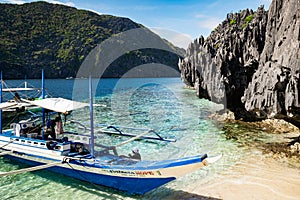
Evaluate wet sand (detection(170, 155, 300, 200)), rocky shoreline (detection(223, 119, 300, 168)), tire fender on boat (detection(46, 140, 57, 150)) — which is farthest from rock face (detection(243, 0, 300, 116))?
tire fender on boat (detection(46, 140, 57, 150))

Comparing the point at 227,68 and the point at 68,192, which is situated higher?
the point at 227,68

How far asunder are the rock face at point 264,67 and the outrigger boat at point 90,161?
→ 9.35m

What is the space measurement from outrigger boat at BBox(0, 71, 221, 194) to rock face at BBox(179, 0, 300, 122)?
9.35m

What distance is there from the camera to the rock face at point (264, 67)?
15.9 m

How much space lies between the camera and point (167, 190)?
1273 cm

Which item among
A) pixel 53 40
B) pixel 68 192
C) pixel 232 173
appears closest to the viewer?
pixel 68 192

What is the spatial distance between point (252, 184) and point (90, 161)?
333 inches

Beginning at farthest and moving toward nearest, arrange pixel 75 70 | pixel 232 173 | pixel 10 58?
1. pixel 75 70
2. pixel 10 58
3. pixel 232 173

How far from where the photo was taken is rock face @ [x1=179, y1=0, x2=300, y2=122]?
15859 mm

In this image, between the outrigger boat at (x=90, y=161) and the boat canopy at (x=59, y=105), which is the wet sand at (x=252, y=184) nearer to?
the outrigger boat at (x=90, y=161)

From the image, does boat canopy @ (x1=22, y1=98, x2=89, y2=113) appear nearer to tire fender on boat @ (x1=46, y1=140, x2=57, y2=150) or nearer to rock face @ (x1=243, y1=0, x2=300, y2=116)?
tire fender on boat @ (x1=46, y1=140, x2=57, y2=150)

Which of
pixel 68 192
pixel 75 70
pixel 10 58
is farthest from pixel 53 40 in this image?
pixel 68 192

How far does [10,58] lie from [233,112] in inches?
5573

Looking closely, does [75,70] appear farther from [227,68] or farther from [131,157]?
[131,157]
